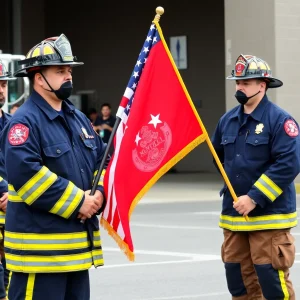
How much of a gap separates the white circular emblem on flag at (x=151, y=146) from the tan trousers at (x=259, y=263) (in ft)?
4.07

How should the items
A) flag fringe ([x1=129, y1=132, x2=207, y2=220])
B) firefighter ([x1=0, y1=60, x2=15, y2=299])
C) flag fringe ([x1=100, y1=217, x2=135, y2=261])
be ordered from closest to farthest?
1. flag fringe ([x1=100, y1=217, x2=135, y2=261])
2. flag fringe ([x1=129, y1=132, x2=207, y2=220])
3. firefighter ([x1=0, y1=60, x2=15, y2=299])

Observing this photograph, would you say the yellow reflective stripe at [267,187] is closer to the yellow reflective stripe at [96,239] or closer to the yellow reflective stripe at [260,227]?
the yellow reflective stripe at [260,227]

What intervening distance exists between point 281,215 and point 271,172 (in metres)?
0.35

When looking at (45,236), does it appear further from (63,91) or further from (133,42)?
(133,42)

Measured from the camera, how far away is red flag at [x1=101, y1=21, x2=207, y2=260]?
5.94 metres

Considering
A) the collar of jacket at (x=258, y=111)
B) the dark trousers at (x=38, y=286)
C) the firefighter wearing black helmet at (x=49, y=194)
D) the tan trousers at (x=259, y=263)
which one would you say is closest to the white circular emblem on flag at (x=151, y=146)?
the firefighter wearing black helmet at (x=49, y=194)

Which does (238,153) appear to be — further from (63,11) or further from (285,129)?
(63,11)

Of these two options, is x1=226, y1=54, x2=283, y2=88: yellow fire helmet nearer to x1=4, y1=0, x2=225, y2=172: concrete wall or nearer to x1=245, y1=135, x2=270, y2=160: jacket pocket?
x1=245, y1=135, x2=270, y2=160: jacket pocket

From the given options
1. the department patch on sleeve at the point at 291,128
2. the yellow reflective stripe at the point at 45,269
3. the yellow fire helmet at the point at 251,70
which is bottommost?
the yellow reflective stripe at the point at 45,269

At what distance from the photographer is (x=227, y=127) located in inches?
289

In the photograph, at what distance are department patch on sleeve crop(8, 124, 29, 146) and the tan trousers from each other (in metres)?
2.23

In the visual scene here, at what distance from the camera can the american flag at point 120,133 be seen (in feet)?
19.3

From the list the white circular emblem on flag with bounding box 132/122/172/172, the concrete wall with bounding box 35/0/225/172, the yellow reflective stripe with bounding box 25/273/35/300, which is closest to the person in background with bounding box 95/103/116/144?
the concrete wall with bounding box 35/0/225/172

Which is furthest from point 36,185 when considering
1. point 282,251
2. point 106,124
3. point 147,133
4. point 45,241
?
point 106,124
